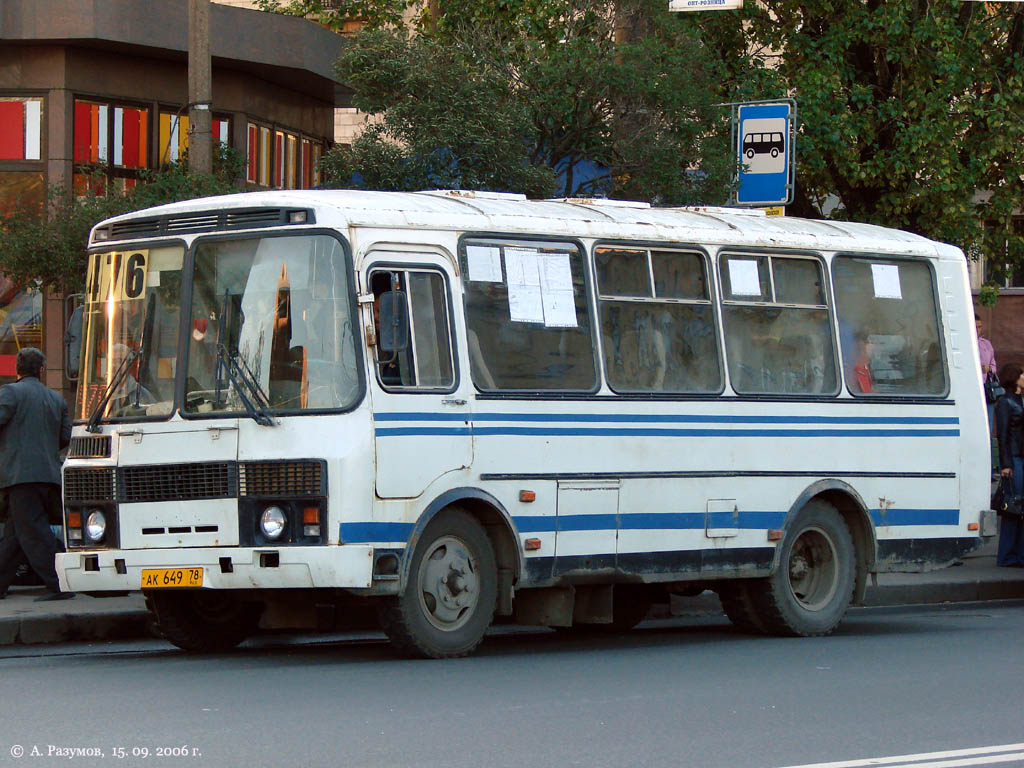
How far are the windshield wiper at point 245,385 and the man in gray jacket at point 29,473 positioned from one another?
334cm

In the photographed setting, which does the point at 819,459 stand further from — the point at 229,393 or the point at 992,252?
the point at 992,252

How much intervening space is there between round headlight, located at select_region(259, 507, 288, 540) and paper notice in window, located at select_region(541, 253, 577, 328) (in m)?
2.21

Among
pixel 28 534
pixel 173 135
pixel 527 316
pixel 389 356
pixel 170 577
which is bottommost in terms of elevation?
pixel 170 577

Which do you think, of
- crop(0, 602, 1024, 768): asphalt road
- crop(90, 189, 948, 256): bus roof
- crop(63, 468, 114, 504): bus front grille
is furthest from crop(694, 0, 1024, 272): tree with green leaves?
crop(63, 468, 114, 504): bus front grille

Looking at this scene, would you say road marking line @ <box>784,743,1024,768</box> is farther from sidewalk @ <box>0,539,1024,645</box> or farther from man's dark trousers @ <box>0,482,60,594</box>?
man's dark trousers @ <box>0,482,60,594</box>

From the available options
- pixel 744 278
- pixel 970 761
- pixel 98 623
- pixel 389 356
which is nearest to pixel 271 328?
pixel 389 356


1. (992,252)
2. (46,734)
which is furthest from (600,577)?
(992,252)

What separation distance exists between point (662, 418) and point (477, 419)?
1.63 metres

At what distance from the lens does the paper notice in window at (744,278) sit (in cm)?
1284

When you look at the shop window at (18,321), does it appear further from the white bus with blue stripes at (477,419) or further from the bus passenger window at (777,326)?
the bus passenger window at (777,326)

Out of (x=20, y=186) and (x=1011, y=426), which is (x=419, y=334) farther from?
(x=20, y=186)

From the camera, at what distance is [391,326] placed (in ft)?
34.4

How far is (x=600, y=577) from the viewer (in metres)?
11.8

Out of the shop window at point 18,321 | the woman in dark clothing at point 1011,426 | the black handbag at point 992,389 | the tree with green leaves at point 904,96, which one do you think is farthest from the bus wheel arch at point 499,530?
the tree with green leaves at point 904,96
